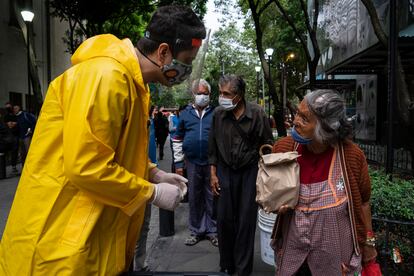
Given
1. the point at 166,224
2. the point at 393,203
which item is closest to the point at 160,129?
the point at 166,224

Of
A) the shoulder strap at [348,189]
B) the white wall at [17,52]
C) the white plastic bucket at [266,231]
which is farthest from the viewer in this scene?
the white wall at [17,52]

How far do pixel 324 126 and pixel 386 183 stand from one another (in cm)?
159

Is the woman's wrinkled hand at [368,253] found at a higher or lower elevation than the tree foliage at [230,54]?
lower

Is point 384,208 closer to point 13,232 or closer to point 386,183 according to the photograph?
point 386,183

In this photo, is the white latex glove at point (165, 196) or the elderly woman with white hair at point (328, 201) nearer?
the white latex glove at point (165, 196)

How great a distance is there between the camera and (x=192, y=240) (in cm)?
560

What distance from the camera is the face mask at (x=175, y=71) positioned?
1851mm

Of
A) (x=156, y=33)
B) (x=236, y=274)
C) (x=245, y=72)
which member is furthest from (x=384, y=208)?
(x=245, y=72)

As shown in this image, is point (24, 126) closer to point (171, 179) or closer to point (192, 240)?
point (192, 240)

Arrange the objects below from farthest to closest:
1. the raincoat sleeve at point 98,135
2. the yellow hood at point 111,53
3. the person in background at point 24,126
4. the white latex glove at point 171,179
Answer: the person in background at point 24,126
the white latex glove at point 171,179
the yellow hood at point 111,53
the raincoat sleeve at point 98,135

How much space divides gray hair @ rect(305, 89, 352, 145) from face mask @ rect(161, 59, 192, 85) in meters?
0.88

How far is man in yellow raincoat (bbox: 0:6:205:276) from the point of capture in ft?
4.75

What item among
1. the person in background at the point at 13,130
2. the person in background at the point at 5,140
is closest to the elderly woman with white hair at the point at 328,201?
the person in background at the point at 5,140

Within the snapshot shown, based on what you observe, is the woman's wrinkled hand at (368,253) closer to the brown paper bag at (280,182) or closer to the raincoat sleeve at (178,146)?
the brown paper bag at (280,182)
